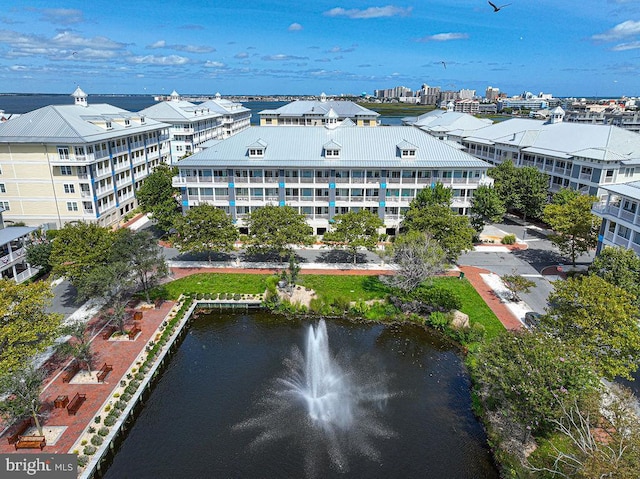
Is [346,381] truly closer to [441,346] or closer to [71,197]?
[441,346]

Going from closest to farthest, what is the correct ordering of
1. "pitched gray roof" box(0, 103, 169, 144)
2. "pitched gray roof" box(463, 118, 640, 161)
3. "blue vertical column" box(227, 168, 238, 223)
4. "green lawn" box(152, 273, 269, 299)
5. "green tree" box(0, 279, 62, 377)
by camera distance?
"green tree" box(0, 279, 62, 377) → "green lawn" box(152, 273, 269, 299) → "pitched gray roof" box(0, 103, 169, 144) → "blue vertical column" box(227, 168, 238, 223) → "pitched gray roof" box(463, 118, 640, 161)

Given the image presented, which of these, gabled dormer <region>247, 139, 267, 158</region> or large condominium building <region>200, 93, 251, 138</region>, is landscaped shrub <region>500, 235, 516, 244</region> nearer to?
gabled dormer <region>247, 139, 267, 158</region>

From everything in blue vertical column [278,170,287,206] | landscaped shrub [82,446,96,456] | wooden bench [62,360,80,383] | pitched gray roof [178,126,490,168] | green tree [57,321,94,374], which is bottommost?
landscaped shrub [82,446,96,456]

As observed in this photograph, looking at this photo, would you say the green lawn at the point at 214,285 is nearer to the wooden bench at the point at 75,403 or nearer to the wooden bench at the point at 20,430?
the wooden bench at the point at 75,403

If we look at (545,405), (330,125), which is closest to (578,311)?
(545,405)

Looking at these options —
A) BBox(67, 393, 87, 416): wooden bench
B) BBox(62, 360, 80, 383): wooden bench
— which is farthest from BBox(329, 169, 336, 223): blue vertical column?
BBox(67, 393, 87, 416): wooden bench

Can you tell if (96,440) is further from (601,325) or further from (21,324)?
(601,325)
